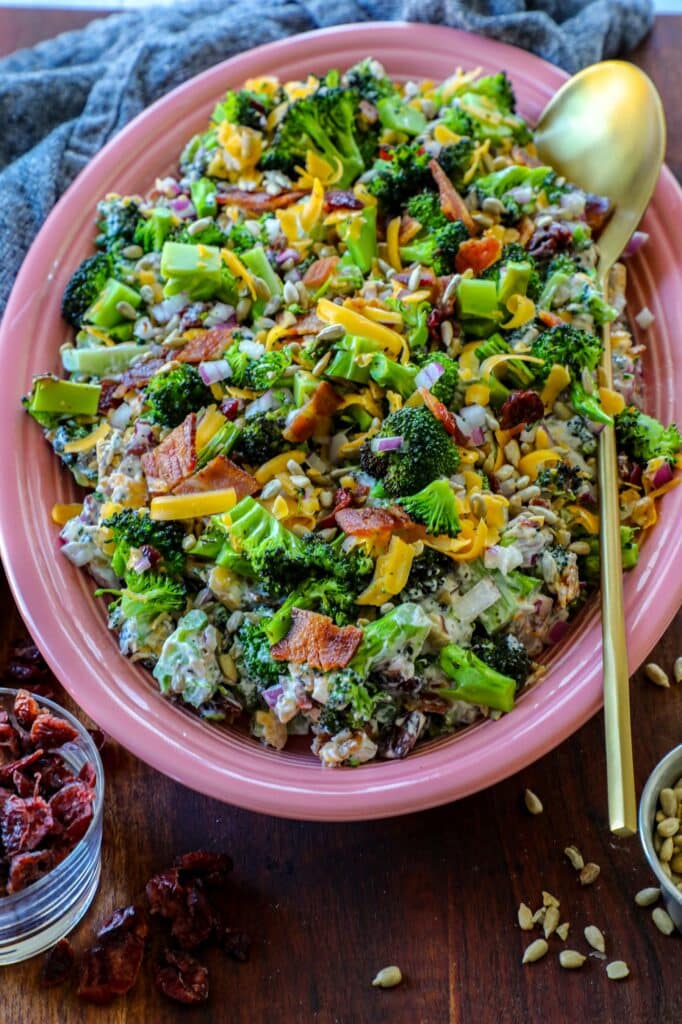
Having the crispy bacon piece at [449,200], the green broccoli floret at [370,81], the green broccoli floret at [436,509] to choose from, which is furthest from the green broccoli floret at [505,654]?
the green broccoli floret at [370,81]

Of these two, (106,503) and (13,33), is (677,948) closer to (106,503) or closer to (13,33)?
(106,503)

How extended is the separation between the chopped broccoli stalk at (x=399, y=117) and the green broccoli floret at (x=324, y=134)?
12 cm

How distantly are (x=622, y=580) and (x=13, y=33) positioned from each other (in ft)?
11.3

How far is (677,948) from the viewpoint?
9.84 ft

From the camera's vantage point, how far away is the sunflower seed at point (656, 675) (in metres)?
3.34

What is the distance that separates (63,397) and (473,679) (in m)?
1.47

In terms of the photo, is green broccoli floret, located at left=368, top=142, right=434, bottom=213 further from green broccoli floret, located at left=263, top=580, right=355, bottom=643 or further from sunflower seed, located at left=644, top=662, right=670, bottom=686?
sunflower seed, located at left=644, top=662, right=670, bottom=686

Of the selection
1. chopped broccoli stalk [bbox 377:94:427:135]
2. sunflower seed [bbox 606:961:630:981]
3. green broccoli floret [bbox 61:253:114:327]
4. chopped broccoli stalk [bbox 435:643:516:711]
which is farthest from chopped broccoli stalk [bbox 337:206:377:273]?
sunflower seed [bbox 606:961:630:981]

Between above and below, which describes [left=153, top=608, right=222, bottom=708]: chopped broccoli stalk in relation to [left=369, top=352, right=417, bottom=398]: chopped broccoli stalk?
below

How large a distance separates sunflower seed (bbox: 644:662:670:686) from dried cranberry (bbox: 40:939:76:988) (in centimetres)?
181

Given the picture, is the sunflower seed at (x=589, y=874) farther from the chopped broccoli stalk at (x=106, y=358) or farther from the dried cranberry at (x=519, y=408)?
the chopped broccoli stalk at (x=106, y=358)

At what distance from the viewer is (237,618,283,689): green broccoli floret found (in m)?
2.90

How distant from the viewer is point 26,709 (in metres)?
3.13

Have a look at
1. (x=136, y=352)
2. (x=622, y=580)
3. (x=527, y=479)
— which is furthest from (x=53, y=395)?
(x=622, y=580)
